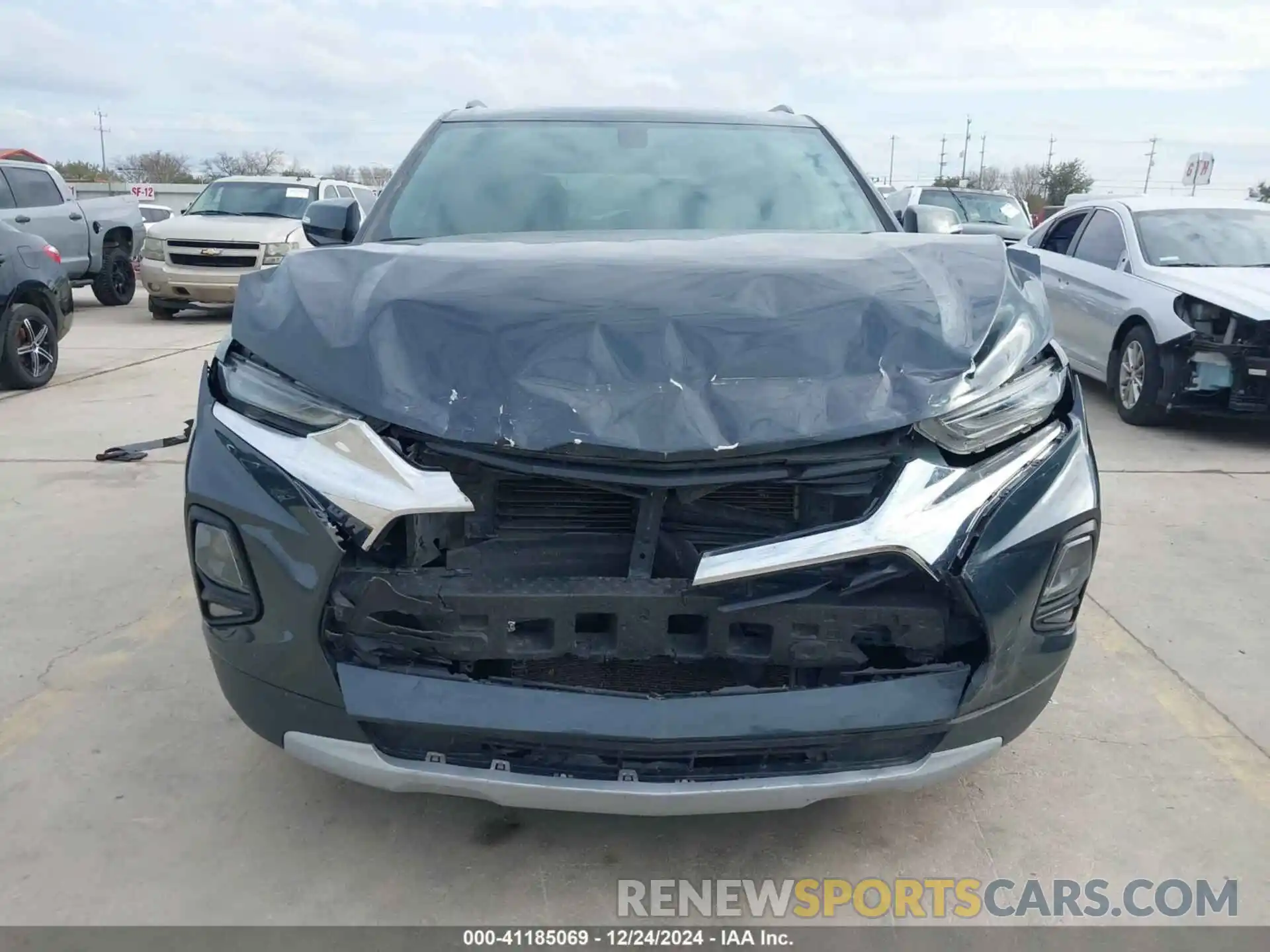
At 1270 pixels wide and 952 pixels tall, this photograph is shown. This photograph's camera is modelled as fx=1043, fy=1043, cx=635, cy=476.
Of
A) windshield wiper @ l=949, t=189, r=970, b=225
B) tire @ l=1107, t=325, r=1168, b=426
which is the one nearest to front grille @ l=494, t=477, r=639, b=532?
tire @ l=1107, t=325, r=1168, b=426

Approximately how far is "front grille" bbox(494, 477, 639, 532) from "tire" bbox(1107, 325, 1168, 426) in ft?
18.6

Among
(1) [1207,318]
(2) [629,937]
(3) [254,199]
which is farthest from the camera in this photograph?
(3) [254,199]

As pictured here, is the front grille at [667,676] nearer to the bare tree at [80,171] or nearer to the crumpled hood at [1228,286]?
the crumpled hood at [1228,286]

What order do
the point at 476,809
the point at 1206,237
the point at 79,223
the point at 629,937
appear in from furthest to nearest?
1. the point at 79,223
2. the point at 1206,237
3. the point at 476,809
4. the point at 629,937

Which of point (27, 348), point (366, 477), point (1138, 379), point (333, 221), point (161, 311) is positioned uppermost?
point (333, 221)

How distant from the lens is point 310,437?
6.86 feet

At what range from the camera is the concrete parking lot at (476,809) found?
91.2 inches

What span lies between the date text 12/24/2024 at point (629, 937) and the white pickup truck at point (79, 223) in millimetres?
11224

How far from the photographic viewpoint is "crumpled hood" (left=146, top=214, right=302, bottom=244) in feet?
40.4

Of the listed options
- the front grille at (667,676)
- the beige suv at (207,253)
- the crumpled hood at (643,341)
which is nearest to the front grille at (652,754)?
the front grille at (667,676)

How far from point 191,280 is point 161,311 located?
39.6 inches

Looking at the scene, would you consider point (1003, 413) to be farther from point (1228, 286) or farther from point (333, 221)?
point (1228, 286)

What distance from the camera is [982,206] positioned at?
566 inches

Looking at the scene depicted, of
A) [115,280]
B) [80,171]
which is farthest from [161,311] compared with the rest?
[80,171]
